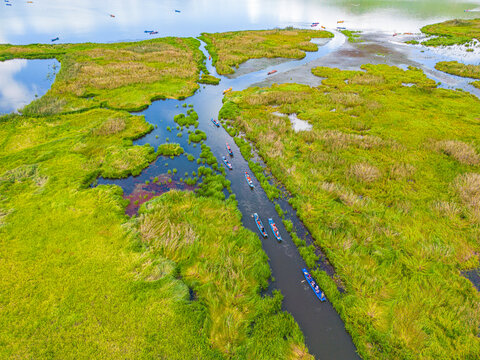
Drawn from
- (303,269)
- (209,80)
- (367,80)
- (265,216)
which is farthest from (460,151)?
(209,80)

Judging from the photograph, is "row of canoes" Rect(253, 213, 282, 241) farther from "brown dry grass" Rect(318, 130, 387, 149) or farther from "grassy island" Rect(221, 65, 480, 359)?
"brown dry grass" Rect(318, 130, 387, 149)

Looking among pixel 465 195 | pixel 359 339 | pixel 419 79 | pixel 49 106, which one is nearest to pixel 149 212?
pixel 359 339

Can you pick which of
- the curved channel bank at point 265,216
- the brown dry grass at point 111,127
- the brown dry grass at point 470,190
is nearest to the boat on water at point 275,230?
the curved channel bank at point 265,216

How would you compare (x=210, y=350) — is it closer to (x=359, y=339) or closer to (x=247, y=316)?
(x=247, y=316)

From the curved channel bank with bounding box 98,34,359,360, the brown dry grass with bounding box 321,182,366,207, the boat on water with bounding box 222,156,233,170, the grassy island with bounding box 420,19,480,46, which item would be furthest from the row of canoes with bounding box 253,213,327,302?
the grassy island with bounding box 420,19,480,46

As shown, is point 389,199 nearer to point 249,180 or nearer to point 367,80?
point 249,180

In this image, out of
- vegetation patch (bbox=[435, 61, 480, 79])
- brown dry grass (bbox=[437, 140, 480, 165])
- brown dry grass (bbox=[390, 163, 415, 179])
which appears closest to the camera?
brown dry grass (bbox=[390, 163, 415, 179])
